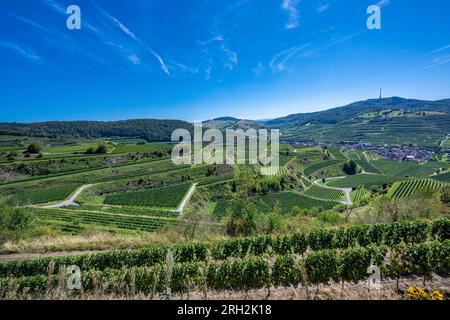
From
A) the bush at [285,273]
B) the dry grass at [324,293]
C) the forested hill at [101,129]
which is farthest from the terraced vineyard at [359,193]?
the forested hill at [101,129]

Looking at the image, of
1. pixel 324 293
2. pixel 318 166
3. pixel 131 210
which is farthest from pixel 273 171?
pixel 324 293

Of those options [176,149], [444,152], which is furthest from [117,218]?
[444,152]

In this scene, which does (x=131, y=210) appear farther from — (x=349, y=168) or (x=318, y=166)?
(x=349, y=168)

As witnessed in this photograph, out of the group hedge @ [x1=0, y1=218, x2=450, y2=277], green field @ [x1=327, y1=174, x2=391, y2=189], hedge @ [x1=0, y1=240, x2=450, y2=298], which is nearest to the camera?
hedge @ [x1=0, y1=240, x2=450, y2=298]

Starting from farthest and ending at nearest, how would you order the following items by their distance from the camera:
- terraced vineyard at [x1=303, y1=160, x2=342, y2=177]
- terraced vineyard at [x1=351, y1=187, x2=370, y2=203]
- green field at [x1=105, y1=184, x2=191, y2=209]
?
terraced vineyard at [x1=303, y1=160, x2=342, y2=177]
terraced vineyard at [x1=351, y1=187, x2=370, y2=203]
green field at [x1=105, y1=184, x2=191, y2=209]

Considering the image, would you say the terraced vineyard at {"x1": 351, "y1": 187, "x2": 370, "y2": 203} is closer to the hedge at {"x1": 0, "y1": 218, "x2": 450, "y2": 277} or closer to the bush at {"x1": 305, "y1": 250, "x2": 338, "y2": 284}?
the hedge at {"x1": 0, "y1": 218, "x2": 450, "y2": 277}

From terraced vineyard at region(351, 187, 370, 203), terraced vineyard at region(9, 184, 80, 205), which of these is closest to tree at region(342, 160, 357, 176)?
terraced vineyard at region(351, 187, 370, 203)

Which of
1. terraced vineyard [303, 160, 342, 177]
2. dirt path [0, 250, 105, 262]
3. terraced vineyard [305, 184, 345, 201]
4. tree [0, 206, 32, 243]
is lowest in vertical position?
terraced vineyard [305, 184, 345, 201]

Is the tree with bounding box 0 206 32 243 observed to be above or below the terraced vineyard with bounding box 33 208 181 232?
above
